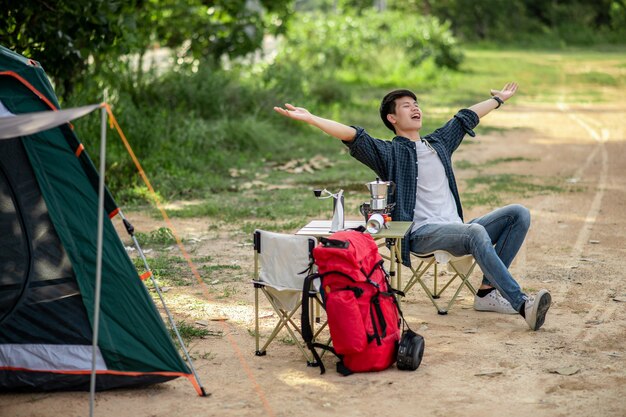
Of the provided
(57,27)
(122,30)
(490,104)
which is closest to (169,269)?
(490,104)

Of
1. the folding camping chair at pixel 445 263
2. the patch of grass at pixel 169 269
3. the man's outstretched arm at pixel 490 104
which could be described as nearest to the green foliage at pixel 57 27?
the patch of grass at pixel 169 269

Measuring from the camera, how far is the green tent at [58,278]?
5.21 meters

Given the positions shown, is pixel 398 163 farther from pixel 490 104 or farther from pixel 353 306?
pixel 353 306

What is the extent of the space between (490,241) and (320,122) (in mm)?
1294

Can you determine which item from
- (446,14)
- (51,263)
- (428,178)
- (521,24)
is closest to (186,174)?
(428,178)

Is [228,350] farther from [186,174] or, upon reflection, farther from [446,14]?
[446,14]

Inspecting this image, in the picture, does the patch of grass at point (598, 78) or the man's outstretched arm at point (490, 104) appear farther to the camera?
the patch of grass at point (598, 78)

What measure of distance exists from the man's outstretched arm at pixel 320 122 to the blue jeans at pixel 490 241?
0.78 meters

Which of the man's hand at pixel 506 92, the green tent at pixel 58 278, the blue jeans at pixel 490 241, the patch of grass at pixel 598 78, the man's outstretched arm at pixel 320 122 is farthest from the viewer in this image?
the patch of grass at pixel 598 78

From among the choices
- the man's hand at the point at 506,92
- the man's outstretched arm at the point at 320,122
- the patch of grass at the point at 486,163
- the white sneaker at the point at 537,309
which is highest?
the man's hand at the point at 506,92

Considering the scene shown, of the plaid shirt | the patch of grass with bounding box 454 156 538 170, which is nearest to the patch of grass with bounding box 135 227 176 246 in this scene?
the plaid shirt

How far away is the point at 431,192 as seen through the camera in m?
6.61

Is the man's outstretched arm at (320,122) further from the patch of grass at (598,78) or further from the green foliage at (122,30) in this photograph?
the patch of grass at (598,78)

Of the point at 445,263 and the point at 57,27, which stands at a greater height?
the point at 57,27
